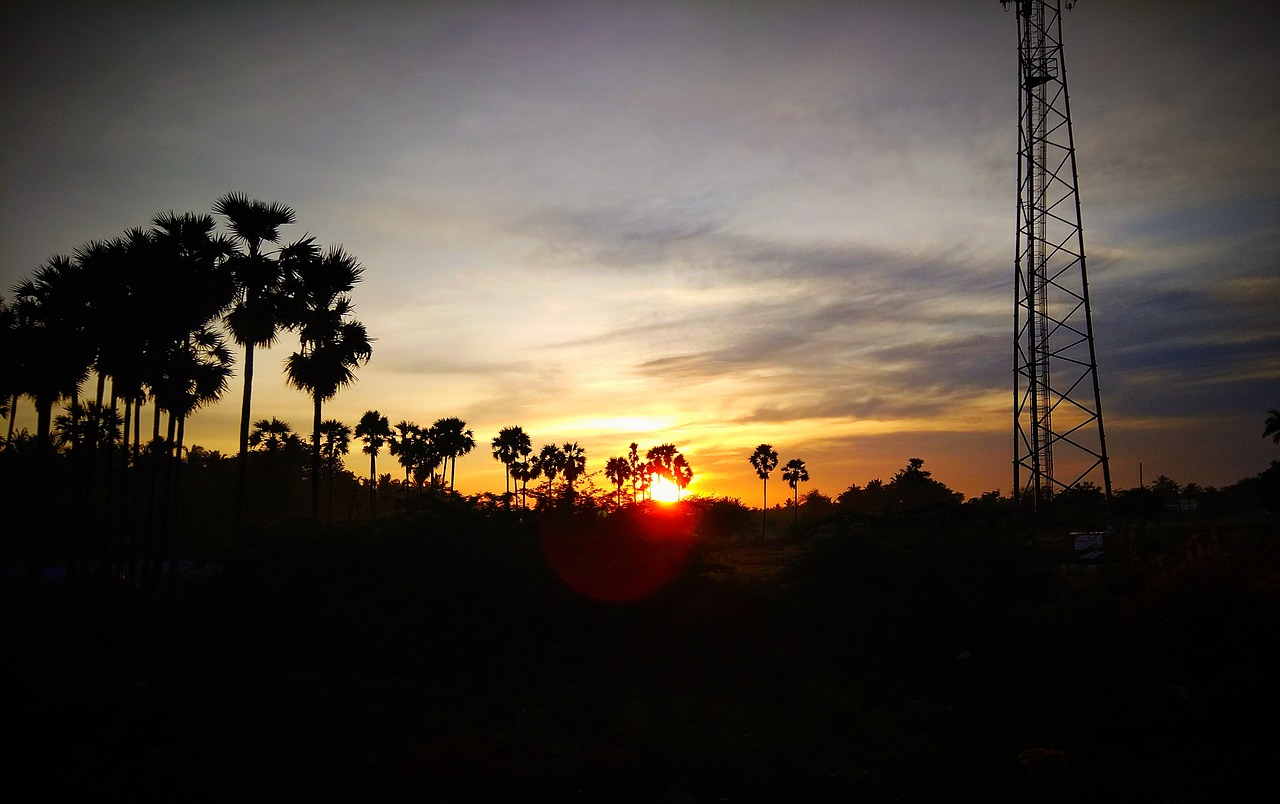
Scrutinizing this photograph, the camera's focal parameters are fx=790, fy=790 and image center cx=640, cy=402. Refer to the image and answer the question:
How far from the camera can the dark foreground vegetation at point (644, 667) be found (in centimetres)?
1416

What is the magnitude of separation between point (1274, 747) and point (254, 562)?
86.7 ft

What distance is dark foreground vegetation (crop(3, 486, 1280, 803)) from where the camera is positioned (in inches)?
557

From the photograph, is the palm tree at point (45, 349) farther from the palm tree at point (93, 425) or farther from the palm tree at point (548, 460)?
the palm tree at point (548, 460)

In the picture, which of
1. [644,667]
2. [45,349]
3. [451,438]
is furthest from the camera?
[451,438]

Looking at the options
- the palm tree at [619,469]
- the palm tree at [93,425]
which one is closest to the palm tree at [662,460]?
the palm tree at [619,469]

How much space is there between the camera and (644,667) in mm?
22016

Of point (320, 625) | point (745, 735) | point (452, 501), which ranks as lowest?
point (745, 735)

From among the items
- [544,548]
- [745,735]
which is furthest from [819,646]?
[544,548]

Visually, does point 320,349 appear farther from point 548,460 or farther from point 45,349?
point 548,460

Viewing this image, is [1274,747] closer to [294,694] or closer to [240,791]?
[240,791]

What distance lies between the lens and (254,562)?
84.4 feet

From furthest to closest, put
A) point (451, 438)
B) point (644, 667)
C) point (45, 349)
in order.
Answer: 1. point (451, 438)
2. point (45, 349)
3. point (644, 667)

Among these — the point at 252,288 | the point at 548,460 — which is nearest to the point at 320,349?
the point at 252,288

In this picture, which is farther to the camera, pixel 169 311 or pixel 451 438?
pixel 451 438
